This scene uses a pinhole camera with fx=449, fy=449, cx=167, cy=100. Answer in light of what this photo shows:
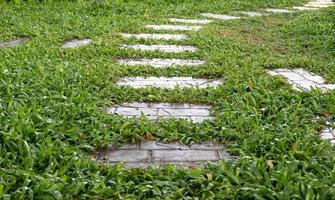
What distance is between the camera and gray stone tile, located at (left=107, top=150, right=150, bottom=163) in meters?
2.40

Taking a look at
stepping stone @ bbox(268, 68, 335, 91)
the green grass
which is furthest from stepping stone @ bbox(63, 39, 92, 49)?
stepping stone @ bbox(268, 68, 335, 91)

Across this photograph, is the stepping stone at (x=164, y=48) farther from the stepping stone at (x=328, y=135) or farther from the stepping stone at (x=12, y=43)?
the stepping stone at (x=328, y=135)

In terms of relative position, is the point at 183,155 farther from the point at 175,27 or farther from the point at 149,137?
the point at 175,27

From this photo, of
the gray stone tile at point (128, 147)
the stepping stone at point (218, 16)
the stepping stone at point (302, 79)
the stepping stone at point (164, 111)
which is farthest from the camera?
the stepping stone at point (218, 16)

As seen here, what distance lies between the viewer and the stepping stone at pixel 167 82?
11.8 ft

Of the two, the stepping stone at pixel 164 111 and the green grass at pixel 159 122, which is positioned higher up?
the green grass at pixel 159 122

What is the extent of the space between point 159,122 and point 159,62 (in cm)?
152

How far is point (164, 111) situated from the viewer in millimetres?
3072

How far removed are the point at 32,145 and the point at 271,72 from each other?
2.33 metres

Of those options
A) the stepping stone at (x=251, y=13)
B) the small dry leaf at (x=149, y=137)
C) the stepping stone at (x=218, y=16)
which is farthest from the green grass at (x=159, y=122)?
the stepping stone at (x=251, y=13)

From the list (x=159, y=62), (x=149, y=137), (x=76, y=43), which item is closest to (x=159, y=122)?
(x=149, y=137)

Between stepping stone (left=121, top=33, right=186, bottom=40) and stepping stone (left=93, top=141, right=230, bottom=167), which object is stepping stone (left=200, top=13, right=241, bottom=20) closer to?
stepping stone (left=121, top=33, right=186, bottom=40)

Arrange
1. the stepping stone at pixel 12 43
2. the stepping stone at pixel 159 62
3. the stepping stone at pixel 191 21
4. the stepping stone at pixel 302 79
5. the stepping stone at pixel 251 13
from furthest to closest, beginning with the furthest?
the stepping stone at pixel 251 13
the stepping stone at pixel 191 21
the stepping stone at pixel 12 43
the stepping stone at pixel 159 62
the stepping stone at pixel 302 79

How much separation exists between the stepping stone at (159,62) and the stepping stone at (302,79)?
754 millimetres
